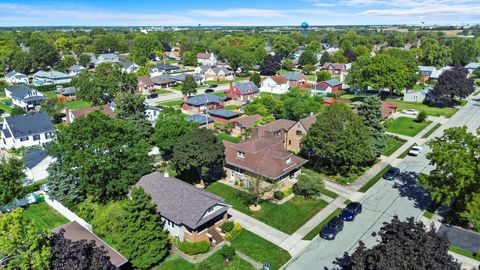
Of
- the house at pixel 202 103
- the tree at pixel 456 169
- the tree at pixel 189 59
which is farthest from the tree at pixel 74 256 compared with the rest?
the tree at pixel 189 59

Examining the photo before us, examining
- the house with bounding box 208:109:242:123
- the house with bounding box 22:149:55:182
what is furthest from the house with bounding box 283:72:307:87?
the house with bounding box 22:149:55:182

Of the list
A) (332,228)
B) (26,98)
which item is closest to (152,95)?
(26,98)

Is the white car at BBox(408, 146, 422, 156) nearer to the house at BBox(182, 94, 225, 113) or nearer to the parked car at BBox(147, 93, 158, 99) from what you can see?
the house at BBox(182, 94, 225, 113)

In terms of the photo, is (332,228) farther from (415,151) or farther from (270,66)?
(270,66)

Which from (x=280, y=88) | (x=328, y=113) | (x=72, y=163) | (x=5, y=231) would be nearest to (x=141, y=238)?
(x=5, y=231)

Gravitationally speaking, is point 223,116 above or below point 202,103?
below

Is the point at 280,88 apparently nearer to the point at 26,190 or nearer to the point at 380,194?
the point at 380,194
